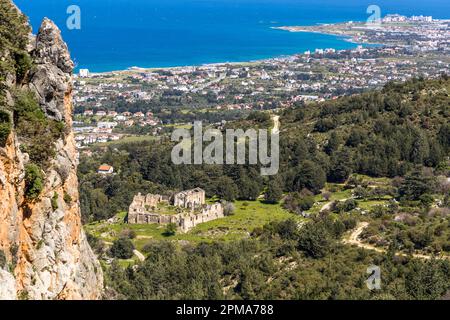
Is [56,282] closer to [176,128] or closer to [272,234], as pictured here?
[272,234]

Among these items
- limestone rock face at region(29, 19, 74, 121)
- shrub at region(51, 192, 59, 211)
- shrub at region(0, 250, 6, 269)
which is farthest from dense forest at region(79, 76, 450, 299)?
shrub at region(0, 250, 6, 269)

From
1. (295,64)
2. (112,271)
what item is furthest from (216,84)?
(112,271)

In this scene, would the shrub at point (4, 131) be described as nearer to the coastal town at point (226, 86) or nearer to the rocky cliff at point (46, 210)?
the rocky cliff at point (46, 210)

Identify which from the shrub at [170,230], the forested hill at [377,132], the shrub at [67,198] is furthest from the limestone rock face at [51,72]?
the forested hill at [377,132]

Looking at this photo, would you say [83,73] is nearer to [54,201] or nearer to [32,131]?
[32,131]

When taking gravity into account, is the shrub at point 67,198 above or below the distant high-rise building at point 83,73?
below

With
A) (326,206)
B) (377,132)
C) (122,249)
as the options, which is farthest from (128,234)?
(377,132)
